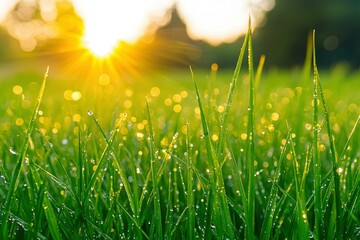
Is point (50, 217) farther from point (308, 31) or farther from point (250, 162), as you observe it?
point (308, 31)

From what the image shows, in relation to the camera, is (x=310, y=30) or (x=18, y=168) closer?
(x=18, y=168)

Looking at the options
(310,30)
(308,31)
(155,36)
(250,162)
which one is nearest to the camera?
(250,162)

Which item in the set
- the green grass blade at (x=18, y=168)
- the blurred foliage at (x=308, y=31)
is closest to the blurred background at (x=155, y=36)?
the blurred foliage at (x=308, y=31)

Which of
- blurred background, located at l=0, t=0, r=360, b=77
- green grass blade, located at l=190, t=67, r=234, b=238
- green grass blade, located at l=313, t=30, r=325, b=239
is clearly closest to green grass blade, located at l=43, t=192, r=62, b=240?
green grass blade, located at l=190, t=67, r=234, b=238

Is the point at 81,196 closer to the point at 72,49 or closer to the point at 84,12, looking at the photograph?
the point at 84,12

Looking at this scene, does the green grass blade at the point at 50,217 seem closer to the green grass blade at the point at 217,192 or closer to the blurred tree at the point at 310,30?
the green grass blade at the point at 217,192

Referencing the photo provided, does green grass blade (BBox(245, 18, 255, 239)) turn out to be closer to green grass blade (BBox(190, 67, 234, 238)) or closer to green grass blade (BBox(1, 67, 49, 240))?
green grass blade (BBox(190, 67, 234, 238))

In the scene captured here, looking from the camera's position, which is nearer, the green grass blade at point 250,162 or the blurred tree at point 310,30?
the green grass blade at point 250,162

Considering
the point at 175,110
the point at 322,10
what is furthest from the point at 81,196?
the point at 322,10

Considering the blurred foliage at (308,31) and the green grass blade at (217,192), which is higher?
the blurred foliage at (308,31)

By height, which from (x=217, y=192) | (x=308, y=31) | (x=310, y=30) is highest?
(x=308, y=31)

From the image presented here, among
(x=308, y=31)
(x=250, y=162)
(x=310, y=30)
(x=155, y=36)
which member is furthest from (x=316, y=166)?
(x=155, y=36)
